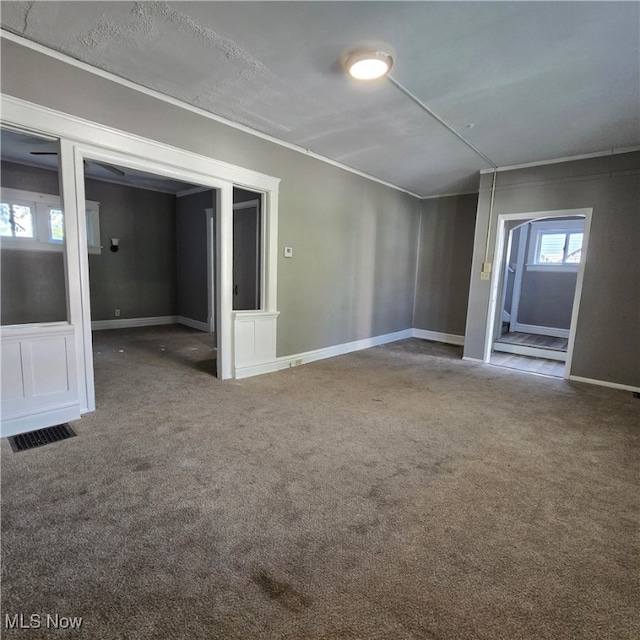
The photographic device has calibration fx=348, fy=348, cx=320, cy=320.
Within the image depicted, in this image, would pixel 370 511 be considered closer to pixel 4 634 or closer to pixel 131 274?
pixel 4 634

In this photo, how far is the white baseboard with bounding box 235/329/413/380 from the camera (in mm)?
4114

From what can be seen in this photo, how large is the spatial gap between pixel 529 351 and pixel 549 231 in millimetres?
3162

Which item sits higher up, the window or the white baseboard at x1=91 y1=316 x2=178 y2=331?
the window

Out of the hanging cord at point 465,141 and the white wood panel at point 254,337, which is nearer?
the hanging cord at point 465,141

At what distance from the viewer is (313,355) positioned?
15.9 feet

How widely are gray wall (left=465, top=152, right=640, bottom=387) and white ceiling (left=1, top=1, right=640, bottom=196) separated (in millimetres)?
435

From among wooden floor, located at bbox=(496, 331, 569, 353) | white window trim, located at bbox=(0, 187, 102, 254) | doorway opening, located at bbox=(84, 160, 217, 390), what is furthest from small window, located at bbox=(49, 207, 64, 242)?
wooden floor, located at bbox=(496, 331, 569, 353)

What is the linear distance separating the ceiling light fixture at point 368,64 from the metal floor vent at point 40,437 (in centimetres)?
330

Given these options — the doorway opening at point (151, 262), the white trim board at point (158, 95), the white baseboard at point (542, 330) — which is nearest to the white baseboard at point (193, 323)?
the doorway opening at point (151, 262)

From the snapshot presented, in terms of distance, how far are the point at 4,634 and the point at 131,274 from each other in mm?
6355

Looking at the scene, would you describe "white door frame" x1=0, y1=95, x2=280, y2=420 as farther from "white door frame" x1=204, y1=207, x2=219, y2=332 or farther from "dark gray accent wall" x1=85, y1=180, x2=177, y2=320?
"dark gray accent wall" x1=85, y1=180, x2=177, y2=320

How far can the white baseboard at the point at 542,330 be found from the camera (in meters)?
7.06

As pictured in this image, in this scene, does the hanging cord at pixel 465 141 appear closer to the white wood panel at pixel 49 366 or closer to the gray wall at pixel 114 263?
the white wood panel at pixel 49 366

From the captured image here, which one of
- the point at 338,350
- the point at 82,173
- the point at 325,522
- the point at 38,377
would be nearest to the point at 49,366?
the point at 38,377
